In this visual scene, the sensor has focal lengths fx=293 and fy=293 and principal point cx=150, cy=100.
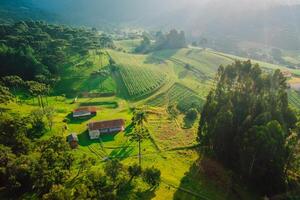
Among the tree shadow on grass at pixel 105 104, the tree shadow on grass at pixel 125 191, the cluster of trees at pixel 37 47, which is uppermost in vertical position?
the cluster of trees at pixel 37 47

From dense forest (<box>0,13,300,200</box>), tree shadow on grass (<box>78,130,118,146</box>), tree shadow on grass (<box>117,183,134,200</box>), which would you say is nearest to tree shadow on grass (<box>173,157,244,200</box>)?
dense forest (<box>0,13,300,200</box>)

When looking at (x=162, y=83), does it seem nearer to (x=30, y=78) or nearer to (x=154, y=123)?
(x=154, y=123)

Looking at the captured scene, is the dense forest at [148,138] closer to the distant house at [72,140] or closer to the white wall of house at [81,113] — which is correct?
the distant house at [72,140]

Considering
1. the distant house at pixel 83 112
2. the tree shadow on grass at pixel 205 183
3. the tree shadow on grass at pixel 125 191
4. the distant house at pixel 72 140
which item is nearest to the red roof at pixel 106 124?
the distant house at pixel 72 140

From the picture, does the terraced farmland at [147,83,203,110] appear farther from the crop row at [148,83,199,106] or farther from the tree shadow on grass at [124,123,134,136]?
the tree shadow on grass at [124,123,134,136]

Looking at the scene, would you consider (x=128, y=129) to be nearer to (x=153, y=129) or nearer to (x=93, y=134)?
(x=153, y=129)

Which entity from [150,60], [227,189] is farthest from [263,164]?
[150,60]
